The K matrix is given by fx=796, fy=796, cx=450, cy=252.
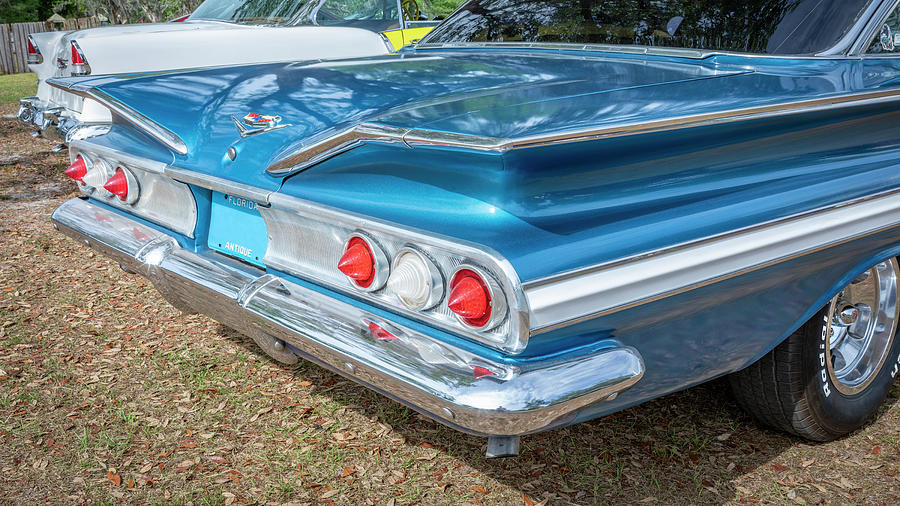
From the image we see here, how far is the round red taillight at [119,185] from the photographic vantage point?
3033mm

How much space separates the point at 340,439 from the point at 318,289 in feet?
3.05

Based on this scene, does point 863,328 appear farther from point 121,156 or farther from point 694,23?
point 121,156

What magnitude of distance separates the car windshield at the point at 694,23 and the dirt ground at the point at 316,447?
142cm

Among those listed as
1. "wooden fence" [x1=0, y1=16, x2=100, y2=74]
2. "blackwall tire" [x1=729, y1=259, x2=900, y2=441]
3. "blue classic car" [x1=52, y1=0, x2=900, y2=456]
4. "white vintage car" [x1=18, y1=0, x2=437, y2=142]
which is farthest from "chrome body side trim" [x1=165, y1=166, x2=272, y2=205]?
"wooden fence" [x1=0, y1=16, x2=100, y2=74]

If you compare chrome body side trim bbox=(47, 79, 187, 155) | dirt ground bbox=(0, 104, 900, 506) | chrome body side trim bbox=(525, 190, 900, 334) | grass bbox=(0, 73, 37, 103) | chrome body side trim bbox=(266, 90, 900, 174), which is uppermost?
chrome body side trim bbox=(266, 90, 900, 174)

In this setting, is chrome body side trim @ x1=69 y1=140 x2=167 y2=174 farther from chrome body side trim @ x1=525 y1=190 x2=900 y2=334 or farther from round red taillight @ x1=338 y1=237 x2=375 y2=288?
chrome body side trim @ x1=525 y1=190 x2=900 y2=334

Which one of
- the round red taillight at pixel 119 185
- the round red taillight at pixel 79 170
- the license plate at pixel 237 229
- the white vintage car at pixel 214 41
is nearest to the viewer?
the license plate at pixel 237 229

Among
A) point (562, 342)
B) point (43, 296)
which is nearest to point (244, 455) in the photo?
point (562, 342)

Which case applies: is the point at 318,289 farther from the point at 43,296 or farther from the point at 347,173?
the point at 43,296

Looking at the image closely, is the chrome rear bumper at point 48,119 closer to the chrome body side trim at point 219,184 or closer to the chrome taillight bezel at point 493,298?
the chrome body side trim at point 219,184

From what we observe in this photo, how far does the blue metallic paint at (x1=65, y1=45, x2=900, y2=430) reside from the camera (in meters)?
1.88

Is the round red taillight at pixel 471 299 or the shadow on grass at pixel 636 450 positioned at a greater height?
the round red taillight at pixel 471 299

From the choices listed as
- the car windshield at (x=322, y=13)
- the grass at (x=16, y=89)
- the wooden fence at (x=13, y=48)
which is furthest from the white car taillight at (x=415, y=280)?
the wooden fence at (x=13, y=48)

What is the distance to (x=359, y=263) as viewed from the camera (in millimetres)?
2121
